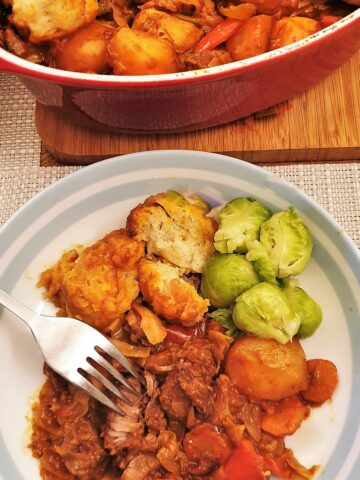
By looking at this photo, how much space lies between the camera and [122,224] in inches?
91.4

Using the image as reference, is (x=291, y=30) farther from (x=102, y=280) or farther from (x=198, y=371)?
(x=198, y=371)

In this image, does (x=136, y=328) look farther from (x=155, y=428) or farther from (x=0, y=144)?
(x=0, y=144)

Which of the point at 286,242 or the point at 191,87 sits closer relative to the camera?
the point at 191,87

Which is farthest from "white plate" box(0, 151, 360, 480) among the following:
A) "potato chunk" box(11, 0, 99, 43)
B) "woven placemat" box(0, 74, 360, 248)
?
"potato chunk" box(11, 0, 99, 43)

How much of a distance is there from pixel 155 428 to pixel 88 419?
0.21 meters

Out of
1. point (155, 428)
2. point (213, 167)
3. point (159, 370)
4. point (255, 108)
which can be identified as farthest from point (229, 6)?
point (155, 428)

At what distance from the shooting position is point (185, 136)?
2.43 m

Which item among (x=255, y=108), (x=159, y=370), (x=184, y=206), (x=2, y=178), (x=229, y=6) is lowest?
(x=159, y=370)

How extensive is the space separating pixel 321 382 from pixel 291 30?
110 centimetres

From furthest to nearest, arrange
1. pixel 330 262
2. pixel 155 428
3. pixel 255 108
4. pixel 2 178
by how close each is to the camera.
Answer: pixel 2 178 < pixel 255 108 < pixel 330 262 < pixel 155 428

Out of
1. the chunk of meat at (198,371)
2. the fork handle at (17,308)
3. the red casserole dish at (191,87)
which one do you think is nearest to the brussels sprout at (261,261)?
the chunk of meat at (198,371)

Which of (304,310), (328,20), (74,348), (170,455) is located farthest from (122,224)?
(328,20)

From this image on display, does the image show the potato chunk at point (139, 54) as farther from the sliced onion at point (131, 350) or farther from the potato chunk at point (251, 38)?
the sliced onion at point (131, 350)

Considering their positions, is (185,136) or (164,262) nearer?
(164,262)
